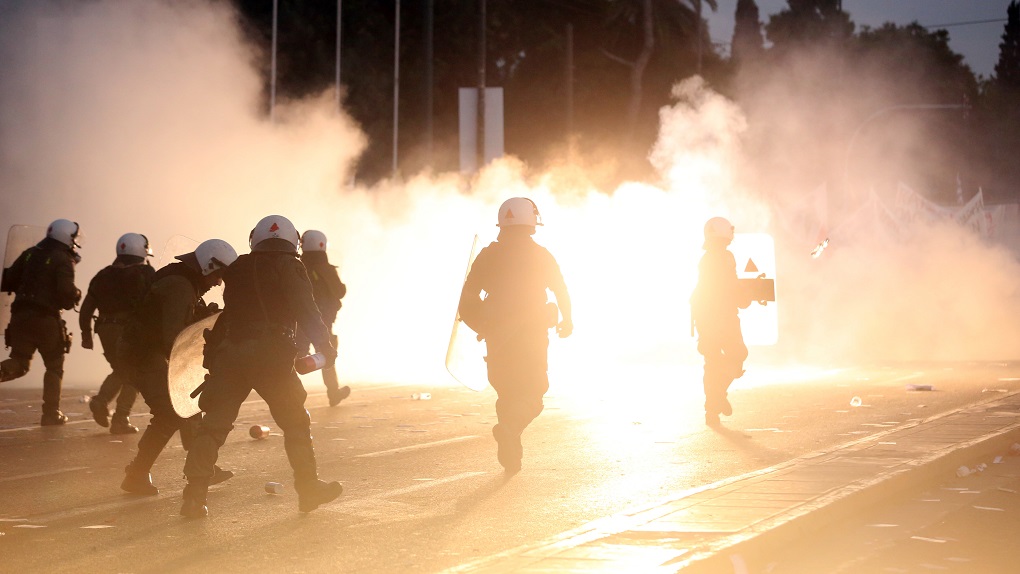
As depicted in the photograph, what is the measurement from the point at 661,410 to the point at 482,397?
2954 millimetres

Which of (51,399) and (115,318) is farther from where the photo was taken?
(51,399)

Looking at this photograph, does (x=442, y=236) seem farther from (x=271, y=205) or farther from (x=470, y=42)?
(x=470, y=42)

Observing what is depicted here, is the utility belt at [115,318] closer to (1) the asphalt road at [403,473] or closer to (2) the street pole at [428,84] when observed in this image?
(1) the asphalt road at [403,473]

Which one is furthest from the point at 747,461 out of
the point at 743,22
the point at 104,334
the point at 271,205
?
the point at 743,22

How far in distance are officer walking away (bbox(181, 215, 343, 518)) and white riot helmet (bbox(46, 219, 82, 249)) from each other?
5775mm

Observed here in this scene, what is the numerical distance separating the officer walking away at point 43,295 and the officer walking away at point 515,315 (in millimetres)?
4924

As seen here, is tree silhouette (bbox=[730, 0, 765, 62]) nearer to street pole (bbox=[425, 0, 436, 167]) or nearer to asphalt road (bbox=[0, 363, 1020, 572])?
street pole (bbox=[425, 0, 436, 167])

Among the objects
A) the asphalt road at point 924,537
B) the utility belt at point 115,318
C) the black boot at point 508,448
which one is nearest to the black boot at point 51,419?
the utility belt at point 115,318

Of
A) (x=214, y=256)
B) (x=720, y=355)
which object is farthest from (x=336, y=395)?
(x=214, y=256)

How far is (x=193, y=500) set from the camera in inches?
288

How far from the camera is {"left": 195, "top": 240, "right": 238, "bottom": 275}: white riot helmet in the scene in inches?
321

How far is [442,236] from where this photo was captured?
2508cm

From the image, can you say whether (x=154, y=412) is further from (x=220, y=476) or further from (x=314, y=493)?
(x=314, y=493)

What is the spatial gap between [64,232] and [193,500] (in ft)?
19.7
